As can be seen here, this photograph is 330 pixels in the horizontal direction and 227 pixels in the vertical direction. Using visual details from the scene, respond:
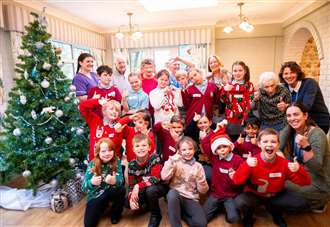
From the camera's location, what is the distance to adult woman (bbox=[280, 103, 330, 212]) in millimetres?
1909

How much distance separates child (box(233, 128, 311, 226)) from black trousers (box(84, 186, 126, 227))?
985 millimetres

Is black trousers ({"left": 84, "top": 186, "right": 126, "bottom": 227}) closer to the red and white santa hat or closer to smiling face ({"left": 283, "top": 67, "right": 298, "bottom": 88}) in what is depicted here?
the red and white santa hat

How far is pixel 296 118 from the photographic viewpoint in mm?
1992

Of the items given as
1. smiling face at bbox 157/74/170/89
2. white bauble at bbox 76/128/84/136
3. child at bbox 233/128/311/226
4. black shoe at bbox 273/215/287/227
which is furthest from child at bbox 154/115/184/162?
black shoe at bbox 273/215/287/227

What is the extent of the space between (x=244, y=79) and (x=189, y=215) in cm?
151

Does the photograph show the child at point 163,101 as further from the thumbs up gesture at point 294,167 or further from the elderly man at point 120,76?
the thumbs up gesture at point 294,167

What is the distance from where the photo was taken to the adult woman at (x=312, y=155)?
6.26 feet

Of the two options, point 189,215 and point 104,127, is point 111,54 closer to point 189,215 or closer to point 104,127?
point 104,127

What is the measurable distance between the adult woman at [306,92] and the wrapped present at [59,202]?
250 cm

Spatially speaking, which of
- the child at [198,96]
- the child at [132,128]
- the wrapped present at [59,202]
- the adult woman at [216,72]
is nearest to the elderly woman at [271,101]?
the child at [198,96]

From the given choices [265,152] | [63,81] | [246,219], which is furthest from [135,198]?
[63,81]

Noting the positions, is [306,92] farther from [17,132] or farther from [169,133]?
[17,132]

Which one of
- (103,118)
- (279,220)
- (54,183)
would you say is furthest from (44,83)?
(279,220)

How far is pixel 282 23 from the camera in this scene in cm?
580
